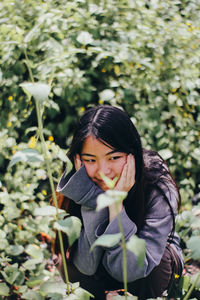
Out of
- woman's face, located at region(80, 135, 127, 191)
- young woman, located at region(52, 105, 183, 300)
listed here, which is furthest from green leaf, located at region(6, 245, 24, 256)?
woman's face, located at region(80, 135, 127, 191)

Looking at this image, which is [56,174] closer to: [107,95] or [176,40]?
[107,95]

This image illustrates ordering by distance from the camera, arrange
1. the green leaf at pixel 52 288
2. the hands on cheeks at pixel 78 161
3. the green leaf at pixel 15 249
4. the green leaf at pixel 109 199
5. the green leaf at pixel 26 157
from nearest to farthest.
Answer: the green leaf at pixel 109 199 → the green leaf at pixel 26 157 → the green leaf at pixel 52 288 → the hands on cheeks at pixel 78 161 → the green leaf at pixel 15 249

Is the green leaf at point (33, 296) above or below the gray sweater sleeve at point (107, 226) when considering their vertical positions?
above

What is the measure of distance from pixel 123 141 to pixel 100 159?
105 millimetres

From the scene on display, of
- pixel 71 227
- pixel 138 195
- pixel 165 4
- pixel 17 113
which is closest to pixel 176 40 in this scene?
pixel 165 4

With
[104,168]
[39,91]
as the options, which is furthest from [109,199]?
[104,168]

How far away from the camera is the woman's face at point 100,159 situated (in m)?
1.20

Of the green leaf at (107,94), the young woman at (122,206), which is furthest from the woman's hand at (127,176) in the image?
the green leaf at (107,94)

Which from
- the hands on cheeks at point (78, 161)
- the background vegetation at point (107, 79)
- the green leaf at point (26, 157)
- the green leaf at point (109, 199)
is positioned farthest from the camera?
the background vegetation at point (107, 79)

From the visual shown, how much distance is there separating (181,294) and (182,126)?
4.05ft

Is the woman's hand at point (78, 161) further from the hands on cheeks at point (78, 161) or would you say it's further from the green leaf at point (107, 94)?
the green leaf at point (107, 94)

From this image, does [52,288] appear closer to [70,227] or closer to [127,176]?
[70,227]

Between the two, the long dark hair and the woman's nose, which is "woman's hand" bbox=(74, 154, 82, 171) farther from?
the woman's nose

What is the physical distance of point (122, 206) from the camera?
3.95 ft
